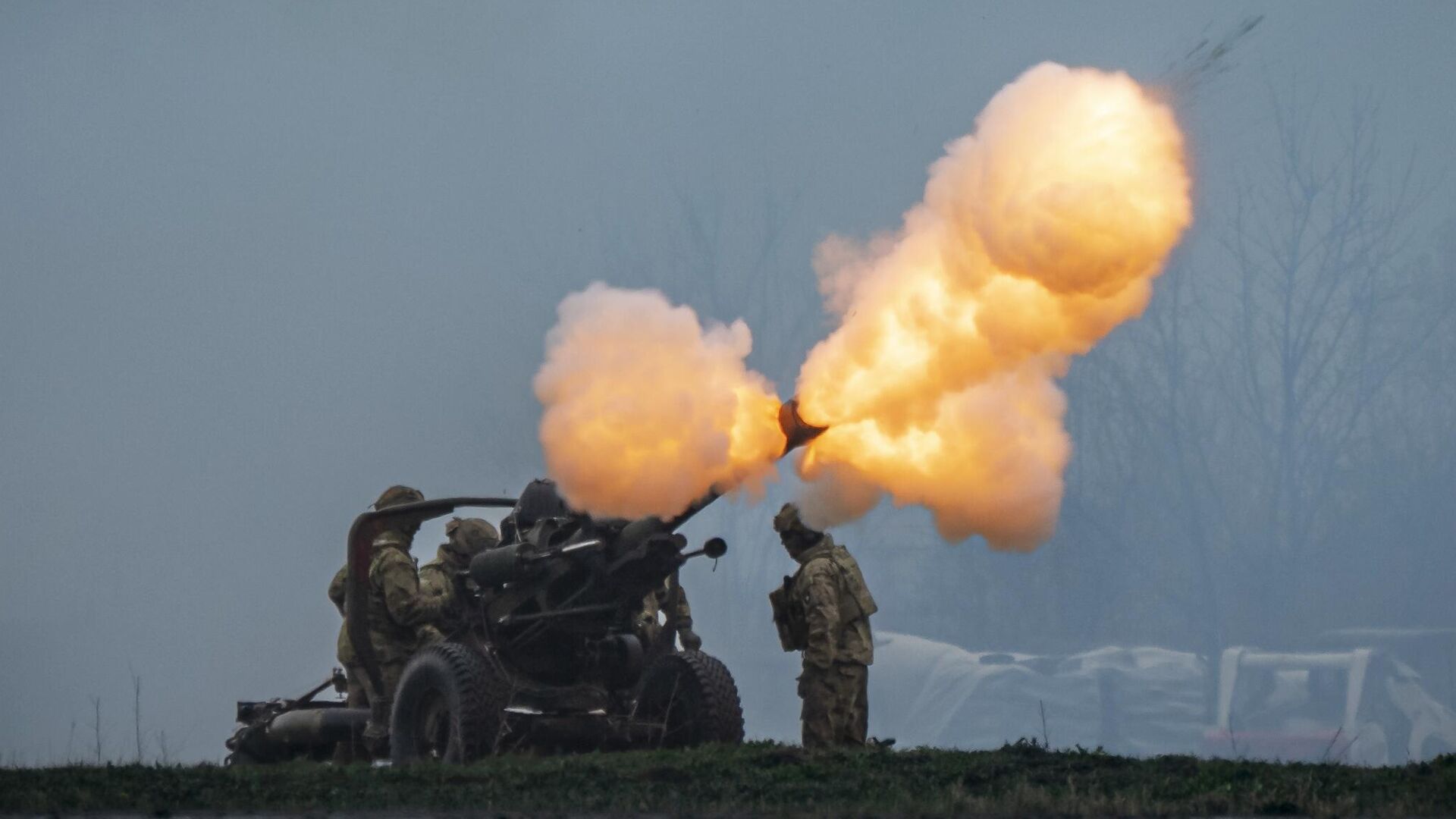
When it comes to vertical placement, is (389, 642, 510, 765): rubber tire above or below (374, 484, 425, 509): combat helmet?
below

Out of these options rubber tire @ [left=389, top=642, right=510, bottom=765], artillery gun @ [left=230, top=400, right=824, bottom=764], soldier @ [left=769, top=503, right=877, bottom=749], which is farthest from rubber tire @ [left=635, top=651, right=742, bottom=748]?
rubber tire @ [left=389, top=642, right=510, bottom=765]

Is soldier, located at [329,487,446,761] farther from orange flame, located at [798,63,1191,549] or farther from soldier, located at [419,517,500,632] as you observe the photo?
orange flame, located at [798,63,1191,549]

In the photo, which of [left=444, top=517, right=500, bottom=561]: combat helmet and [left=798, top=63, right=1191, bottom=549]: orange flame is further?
[left=444, top=517, right=500, bottom=561]: combat helmet

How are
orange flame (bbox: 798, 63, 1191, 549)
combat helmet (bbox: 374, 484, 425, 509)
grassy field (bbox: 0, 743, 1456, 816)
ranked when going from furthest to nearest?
combat helmet (bbox: 374, 484, 425, 509) < orange flame (bbox: 798, 63, 1191, 549) < grassy field (bbox: 0, 743, 1456, 816)

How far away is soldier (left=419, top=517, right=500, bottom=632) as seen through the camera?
70.7ft

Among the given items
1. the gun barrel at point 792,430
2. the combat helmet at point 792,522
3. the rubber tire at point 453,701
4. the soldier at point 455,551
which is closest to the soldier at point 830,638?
the combat helmet at point 792,522

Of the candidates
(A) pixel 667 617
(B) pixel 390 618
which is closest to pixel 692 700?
(A) pixel 667 617

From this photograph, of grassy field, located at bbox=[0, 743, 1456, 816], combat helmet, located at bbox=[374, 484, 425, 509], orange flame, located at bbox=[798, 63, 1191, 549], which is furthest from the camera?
combat helmet, located at bbox=[374, 484, 425, 509]

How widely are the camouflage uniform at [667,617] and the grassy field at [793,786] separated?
4.49m

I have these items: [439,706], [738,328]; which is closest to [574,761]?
[439,706]

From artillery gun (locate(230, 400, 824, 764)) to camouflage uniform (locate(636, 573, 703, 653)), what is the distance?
0.41ft

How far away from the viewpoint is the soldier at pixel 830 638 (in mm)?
18391

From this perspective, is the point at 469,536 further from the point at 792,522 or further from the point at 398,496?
the point at 792,522

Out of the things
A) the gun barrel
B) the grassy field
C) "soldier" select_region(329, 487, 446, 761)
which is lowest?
the grassy field
